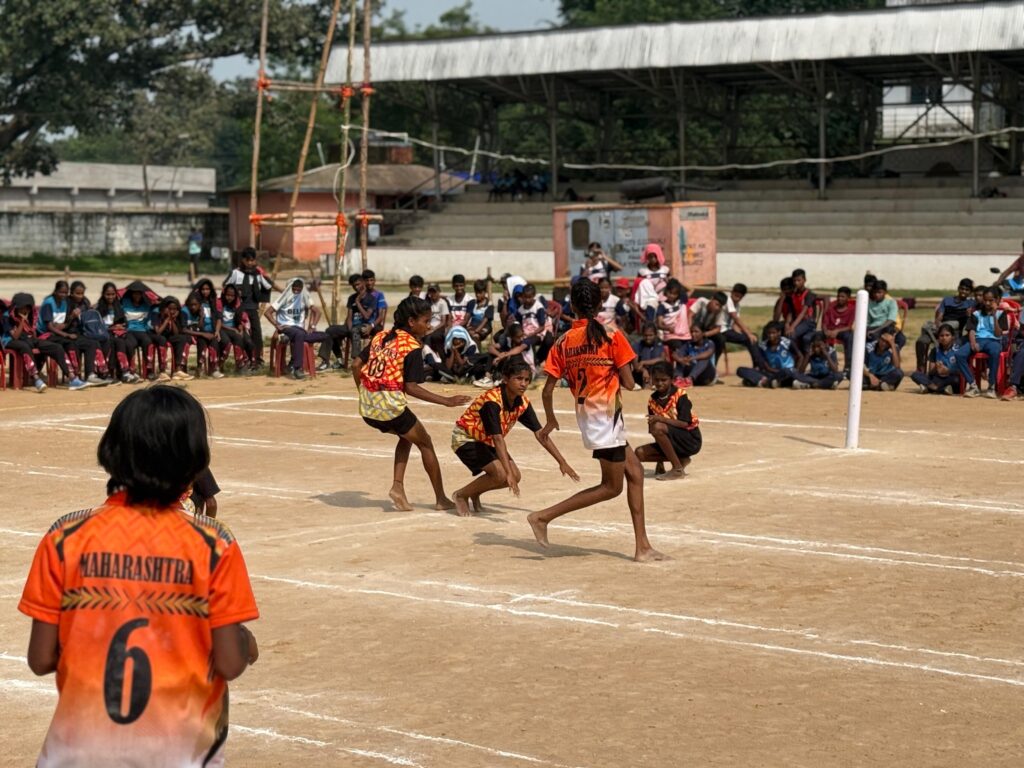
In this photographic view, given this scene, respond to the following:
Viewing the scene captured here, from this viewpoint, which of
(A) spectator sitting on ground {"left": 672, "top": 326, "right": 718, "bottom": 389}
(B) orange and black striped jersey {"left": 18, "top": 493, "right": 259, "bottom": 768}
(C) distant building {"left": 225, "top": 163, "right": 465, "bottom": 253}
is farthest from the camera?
(C) distant building {"left": 225, "top": 163, "right": 465, "bottom": 253}

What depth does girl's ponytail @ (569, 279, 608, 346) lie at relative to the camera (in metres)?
9.80

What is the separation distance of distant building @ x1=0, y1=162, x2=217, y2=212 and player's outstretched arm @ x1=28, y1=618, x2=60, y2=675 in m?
71.5

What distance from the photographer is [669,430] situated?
532 inches

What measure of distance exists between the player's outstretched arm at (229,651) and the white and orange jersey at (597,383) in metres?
6.17

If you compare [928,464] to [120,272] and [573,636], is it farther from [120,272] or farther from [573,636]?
[120,272]

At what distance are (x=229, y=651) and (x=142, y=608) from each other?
0.23m

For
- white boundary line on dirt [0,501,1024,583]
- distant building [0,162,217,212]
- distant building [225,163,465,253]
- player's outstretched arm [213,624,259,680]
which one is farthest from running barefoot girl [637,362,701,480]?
distant building [0,162,217,212]

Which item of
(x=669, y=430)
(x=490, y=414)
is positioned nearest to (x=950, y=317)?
(x=669, y=430)

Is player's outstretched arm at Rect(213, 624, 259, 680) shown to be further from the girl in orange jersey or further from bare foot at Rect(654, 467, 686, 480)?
bare foot at Rect(654, 467, 686, 480)

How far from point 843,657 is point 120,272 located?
152 ft

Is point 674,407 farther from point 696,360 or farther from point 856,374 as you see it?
point 696,360

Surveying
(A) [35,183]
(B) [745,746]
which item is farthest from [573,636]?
(A) [35,183]

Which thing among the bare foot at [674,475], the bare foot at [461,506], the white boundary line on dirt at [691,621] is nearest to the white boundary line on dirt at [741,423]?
the bare foot at [674,475]

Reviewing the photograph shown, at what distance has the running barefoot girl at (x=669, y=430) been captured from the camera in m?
13.4
